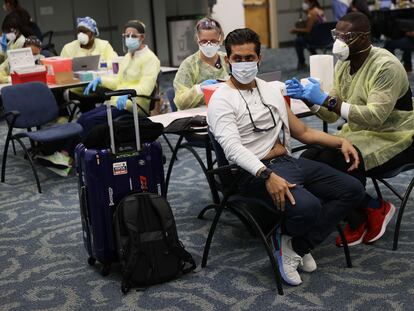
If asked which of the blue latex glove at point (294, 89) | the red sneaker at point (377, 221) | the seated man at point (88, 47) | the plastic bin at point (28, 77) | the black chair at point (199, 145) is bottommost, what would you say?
the red sneaker at point (377, 221)

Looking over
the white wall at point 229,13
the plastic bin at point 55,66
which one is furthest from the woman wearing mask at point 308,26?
the plastic bin at point 55,66

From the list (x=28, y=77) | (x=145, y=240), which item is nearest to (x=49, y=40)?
(x=28, y=77)

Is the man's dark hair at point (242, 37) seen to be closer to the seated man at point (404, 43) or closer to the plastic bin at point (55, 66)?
the plastic bin at point (55, 66)

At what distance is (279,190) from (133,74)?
245 centimetres

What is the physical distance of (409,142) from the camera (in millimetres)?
3273

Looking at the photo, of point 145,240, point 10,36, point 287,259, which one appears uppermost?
point 10,36

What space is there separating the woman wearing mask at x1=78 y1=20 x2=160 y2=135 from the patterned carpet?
1.03m

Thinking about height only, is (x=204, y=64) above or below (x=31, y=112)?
above

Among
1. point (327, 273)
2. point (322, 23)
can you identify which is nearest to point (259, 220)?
point (327, 273)

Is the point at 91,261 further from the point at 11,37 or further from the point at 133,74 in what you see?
the point at 11,37

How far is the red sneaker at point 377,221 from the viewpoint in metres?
3.34

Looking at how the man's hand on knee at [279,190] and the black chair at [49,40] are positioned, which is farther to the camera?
the black chair at [49,40]

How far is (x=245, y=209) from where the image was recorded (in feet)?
9.39

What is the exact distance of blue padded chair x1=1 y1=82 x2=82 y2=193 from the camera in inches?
187
